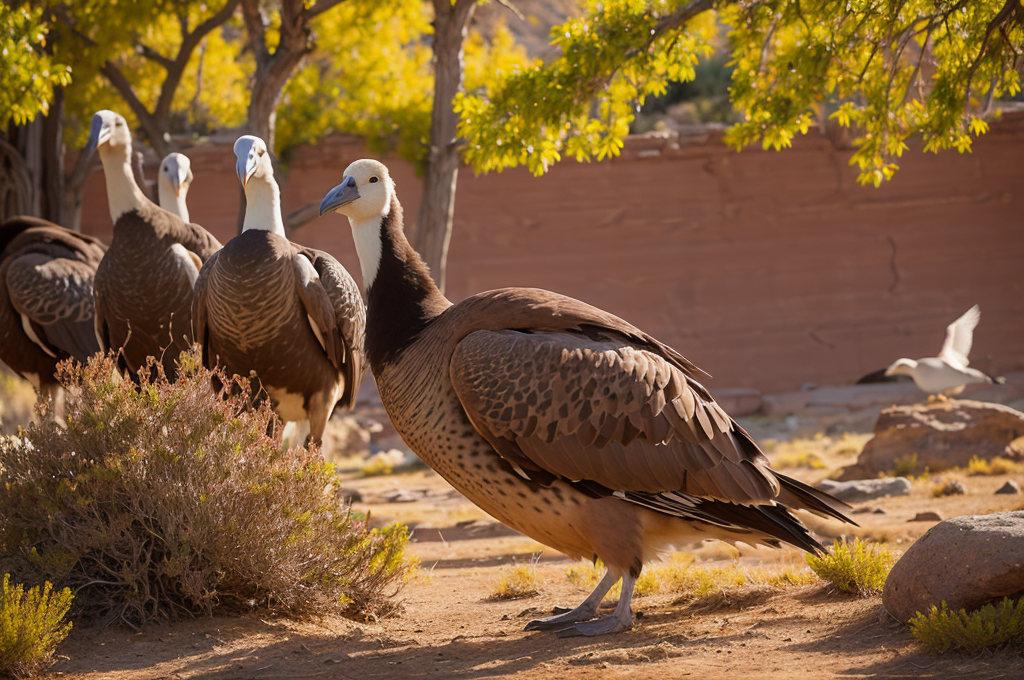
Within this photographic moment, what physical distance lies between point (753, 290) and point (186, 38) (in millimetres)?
10570

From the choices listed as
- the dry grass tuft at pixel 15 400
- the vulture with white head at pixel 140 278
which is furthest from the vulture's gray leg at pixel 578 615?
the dry grass tuft at pixel 15 400

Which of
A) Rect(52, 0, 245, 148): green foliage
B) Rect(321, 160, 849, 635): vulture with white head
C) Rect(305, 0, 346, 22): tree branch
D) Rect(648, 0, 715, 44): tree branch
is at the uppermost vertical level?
Rect(52, 0, 245, 148): green foliage

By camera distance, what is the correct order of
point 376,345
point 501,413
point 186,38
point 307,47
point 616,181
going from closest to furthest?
point 501,413, point 376,345, point 307,47, point 186,38, point 616,181

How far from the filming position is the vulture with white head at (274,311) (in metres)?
5.96

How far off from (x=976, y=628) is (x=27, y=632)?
3678 mm

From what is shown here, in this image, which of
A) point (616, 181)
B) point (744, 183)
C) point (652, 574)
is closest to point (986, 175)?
point (744, 183)

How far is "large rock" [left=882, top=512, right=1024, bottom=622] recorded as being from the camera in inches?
159

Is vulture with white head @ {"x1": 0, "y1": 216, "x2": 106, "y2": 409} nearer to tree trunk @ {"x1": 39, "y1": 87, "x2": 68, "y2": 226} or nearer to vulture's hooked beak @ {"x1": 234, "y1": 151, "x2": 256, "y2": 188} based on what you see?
vulture's hooked beak @ {"x1": 234, "y1": 151, "x2": 256, "y2": 188}

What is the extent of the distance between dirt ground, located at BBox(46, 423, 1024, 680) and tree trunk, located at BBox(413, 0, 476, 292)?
6768 millimetres

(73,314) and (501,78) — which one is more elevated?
(501,78)

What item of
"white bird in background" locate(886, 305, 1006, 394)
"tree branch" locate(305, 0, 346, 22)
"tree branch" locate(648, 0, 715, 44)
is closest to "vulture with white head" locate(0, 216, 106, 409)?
"tree branch" locate(305, 0, 346, 22)

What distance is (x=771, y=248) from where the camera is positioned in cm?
1823

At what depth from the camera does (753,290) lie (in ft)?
59.7

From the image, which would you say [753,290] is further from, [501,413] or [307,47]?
[501,413]
